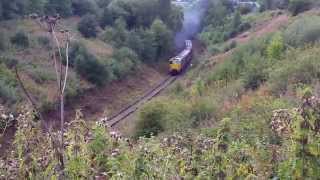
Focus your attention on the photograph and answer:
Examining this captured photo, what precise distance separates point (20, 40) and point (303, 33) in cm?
2437

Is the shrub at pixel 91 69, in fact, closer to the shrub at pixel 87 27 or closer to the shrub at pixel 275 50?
the shrub at pixel 87 27

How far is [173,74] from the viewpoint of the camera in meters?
50.7

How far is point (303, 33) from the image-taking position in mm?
26500

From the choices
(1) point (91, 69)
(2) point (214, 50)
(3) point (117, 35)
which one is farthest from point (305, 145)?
(3) point (117, 35)

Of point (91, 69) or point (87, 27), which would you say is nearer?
point (91, 69)

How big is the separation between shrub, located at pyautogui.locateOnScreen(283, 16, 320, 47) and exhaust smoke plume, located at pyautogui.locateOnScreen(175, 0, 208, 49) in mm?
38378

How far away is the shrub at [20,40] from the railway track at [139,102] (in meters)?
10.0

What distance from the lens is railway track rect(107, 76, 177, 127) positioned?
1379 inches

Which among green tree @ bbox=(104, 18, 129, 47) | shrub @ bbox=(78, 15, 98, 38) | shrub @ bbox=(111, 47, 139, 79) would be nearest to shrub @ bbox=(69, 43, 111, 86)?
shrub @ bbox=(111, 47, 139, 79)

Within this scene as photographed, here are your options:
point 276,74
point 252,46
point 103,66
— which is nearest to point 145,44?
point 103,66

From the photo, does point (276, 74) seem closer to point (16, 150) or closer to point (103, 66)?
point (16, 150)

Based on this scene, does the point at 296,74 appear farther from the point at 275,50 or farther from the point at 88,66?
the point at 88,66

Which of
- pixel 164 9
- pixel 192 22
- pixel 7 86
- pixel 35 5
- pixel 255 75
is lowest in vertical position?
pixel 192 22

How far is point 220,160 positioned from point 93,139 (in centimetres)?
116
